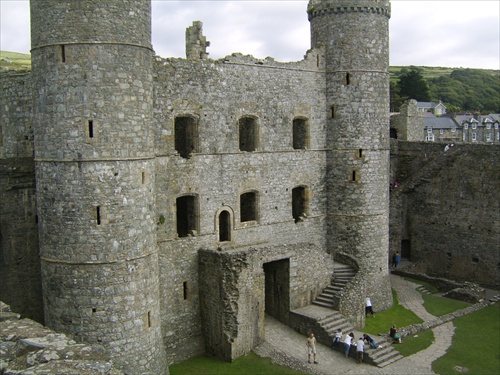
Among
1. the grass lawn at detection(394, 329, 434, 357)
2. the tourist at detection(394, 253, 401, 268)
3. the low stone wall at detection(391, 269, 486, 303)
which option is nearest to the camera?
the grass lawn at detection(394, 329, 434, 357)

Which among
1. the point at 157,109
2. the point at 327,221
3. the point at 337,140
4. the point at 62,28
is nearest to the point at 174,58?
the point at 157,109

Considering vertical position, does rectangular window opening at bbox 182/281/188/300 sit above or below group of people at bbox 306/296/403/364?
above

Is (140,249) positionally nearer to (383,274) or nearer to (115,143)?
(115,143)

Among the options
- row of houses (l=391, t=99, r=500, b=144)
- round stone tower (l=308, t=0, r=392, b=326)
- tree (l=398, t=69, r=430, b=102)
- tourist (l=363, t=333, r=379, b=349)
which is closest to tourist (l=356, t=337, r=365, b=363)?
tourist (l=363, t=333, r=379, b=349)

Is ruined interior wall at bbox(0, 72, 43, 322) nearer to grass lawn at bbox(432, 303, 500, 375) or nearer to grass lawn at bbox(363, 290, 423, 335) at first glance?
grass lawn at bbox(363, 290, 423, 335)

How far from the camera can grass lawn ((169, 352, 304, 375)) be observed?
17.1 m

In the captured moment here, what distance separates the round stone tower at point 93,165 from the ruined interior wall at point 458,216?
18436mm

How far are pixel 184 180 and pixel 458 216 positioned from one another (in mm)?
16003

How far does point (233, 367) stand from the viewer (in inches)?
687

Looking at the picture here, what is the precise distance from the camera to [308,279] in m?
20.8

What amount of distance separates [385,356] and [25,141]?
1361 centimetres

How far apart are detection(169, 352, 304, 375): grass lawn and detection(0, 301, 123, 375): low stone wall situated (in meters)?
8.70

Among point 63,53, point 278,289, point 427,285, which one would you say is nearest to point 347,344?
point 278,289

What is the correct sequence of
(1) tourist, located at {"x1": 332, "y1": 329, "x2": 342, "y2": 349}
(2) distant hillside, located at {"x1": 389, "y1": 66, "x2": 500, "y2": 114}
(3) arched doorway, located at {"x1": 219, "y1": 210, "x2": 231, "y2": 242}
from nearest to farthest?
1. (1) tourist, located at {"x1": 332, "y1": 329, "x2": 342, "y2": 349}
2. (3) arched doorway, located at {"x1": 219, "y1": 210, "x2": 231, "y2": 242}
3. (2) distant hillside, located at {"x1": 389, "y1": 66, "x2": 500, "y2": 114}
